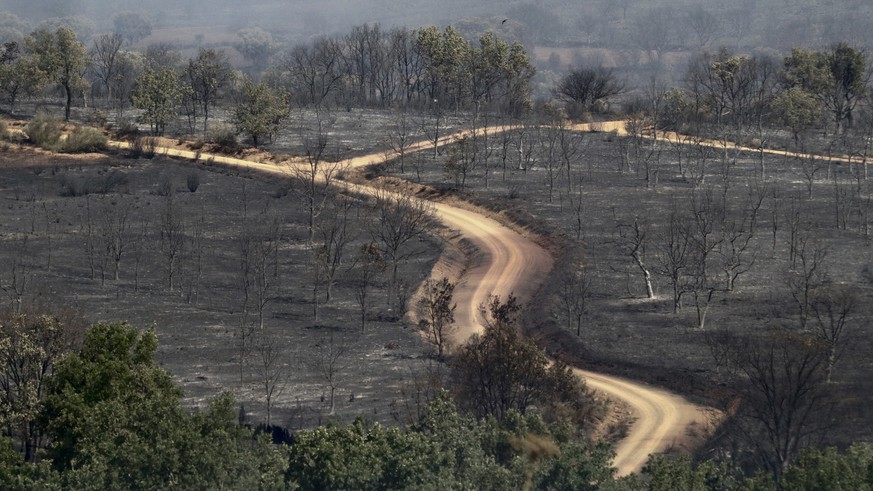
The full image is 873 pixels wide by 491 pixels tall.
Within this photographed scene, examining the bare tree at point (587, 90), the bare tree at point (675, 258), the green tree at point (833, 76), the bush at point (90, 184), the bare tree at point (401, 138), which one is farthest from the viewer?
the bare tree at point (587, 90)

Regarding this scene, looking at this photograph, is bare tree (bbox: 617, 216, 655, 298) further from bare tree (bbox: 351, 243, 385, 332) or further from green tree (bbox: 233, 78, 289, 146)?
green tree (bbox: 233, 78, 289, 146)

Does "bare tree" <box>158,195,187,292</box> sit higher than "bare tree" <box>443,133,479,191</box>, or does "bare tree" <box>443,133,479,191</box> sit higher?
"bare tree" <box>443,133,479,191</box>

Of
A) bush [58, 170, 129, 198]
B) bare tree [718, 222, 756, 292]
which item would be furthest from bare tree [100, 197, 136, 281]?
bare tree [718, 222, 756, 292]

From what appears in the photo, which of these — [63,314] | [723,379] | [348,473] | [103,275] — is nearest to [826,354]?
[723,379]

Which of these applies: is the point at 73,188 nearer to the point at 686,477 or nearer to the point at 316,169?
the point at 316,169

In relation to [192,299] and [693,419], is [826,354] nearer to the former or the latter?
[693,419]

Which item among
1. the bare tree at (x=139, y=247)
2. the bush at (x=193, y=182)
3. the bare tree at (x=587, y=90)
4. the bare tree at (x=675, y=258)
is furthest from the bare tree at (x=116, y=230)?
the bare tree at (x=587, y=90)

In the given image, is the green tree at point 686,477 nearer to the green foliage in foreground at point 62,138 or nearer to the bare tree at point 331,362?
the bare tree at point 331,362
